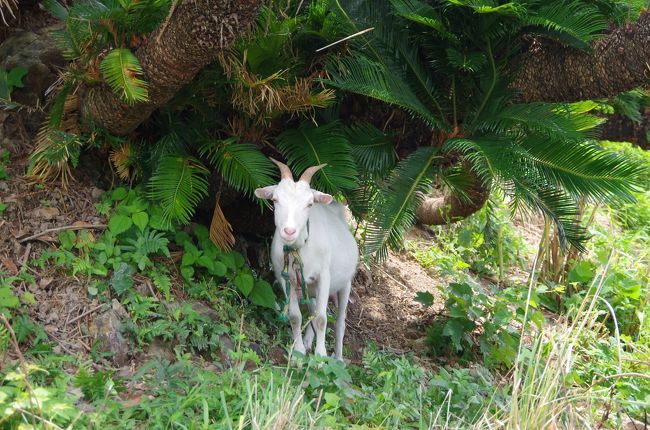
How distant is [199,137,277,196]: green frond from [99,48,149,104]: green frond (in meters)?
0.90

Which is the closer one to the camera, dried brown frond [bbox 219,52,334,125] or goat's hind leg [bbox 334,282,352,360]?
dried brown frond [bbox 219,52,334,125]

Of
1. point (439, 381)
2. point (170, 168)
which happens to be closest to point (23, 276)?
point (170, 168)

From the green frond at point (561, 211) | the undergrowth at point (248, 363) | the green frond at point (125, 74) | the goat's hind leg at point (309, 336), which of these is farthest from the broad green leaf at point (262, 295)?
the green frond at point (561, 211)

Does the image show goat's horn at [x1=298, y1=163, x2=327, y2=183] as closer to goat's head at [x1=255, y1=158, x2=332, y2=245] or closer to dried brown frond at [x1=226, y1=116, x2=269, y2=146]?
goat's head at [x1=255, y1=158, x2=332, y2=245]

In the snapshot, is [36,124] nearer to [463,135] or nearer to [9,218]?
[9,218]

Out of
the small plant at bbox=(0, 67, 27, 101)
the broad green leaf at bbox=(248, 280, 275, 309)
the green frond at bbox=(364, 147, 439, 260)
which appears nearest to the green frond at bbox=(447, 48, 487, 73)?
the green frond at bbox=(364, 147, 439, 260)

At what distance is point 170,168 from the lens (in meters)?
6.44

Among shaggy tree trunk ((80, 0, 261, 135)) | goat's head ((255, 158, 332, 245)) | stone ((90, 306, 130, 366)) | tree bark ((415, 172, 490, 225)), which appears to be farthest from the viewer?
tree bark ((415, 172, 490, 225))

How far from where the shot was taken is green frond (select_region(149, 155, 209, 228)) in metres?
6.27

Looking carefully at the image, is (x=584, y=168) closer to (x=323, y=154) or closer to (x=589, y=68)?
(x=589, y=68)

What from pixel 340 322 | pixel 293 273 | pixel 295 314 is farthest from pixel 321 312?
pixel 340 322

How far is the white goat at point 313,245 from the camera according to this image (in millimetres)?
5762

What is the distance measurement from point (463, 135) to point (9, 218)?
380 centimetres

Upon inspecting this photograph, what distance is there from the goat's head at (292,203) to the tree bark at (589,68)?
A: 2.40 metres
